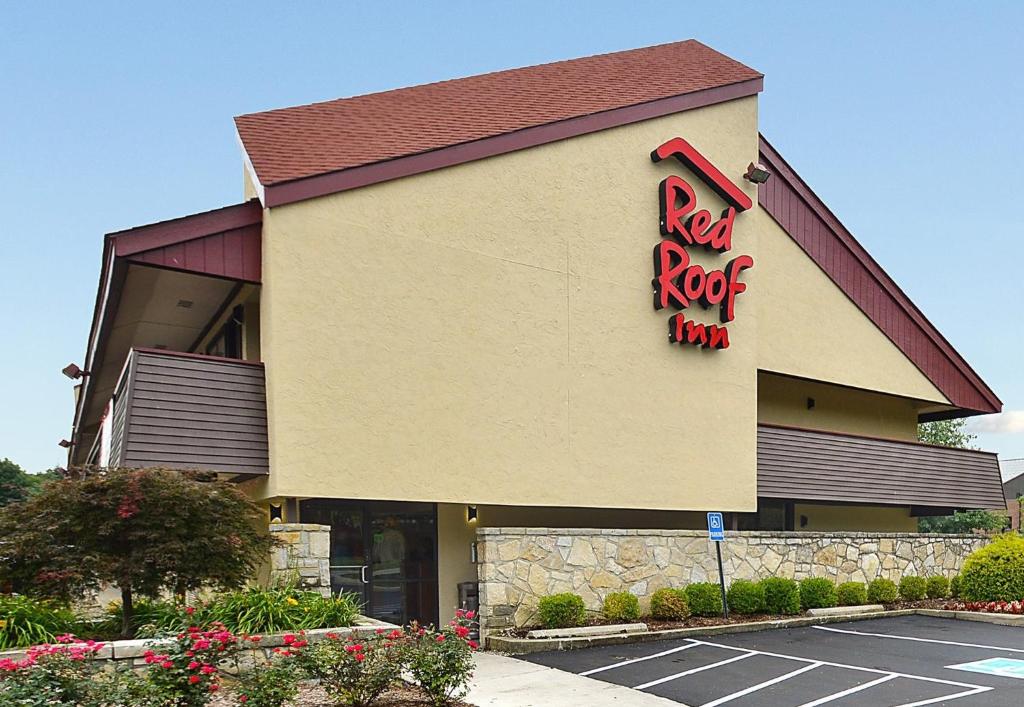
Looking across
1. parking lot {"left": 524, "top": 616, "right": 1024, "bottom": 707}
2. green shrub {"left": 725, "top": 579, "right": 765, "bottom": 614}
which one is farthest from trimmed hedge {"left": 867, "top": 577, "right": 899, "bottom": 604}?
green shrub {"left": 725, "top": 579, "right": 765, "bottom": 614}

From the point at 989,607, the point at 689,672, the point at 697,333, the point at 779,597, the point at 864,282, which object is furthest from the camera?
the point at 864,282

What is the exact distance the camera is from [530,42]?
82.9 feet

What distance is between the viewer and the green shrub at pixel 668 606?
1778cm

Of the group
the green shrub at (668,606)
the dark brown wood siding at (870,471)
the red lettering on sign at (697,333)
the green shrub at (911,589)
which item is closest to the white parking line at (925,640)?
the green shrub at (668,606)

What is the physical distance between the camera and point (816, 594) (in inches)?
777

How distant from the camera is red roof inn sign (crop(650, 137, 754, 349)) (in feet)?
63.1

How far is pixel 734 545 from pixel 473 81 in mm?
11073

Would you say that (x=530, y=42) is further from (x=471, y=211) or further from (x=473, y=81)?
(x=471, y=211)

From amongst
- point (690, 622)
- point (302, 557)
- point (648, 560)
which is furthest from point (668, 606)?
point (302, 557)

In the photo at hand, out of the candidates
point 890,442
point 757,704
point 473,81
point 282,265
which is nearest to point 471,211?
point 282,265

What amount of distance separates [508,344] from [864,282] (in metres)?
11.7

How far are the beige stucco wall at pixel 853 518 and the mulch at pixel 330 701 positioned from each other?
17.2 metres

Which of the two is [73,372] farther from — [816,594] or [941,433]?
[941,433]

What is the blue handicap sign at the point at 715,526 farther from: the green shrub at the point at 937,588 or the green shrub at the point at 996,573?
the green shrub at the point at 937,588
